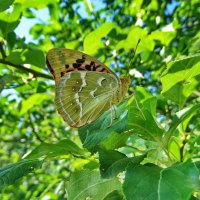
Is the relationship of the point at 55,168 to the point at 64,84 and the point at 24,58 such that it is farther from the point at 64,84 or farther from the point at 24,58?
the point at 64,84

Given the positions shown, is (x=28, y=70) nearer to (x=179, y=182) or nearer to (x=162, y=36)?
(x=162, y=36)

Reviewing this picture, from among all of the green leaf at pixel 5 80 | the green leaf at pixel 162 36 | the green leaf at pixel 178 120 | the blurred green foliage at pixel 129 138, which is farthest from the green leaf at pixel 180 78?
the green leaf at pixel 162 36

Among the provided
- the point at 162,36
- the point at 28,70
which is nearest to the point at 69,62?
the point at 28,70

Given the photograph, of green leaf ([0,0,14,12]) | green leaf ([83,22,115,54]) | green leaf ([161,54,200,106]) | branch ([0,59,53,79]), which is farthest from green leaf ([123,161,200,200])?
branch ([0,59,53,79])

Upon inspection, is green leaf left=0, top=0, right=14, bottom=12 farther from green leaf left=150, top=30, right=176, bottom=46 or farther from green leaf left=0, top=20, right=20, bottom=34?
green leaf left=150, top=30, right=176, bottom=46

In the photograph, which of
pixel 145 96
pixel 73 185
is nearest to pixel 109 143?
pixel 73 185

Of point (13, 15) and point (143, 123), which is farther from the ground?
point (13, 15)
